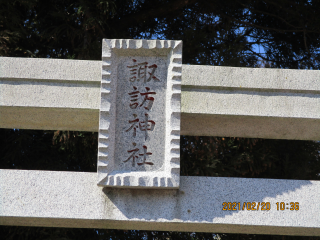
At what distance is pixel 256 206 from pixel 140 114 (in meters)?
1.11

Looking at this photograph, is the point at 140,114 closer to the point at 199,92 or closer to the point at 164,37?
the point at 199,92

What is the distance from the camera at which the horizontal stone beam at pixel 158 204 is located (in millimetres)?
2625

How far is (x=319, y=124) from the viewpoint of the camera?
9.86 feet

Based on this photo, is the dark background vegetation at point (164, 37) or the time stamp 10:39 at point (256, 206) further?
the dark background vegetation at point (164, 37)

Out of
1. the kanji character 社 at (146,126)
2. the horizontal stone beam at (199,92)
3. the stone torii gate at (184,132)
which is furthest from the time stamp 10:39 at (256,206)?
the kanji character 社 at (146,126)

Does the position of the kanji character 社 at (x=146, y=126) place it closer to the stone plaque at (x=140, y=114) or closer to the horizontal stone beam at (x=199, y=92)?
the stone plaque at (x=140, y=114)

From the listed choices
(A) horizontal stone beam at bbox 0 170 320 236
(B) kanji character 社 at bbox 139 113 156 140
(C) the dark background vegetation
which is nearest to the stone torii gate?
(A) horizontal stone beam at bbox 0 170 320 236

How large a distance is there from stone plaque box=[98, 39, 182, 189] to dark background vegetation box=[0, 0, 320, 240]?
178 cm

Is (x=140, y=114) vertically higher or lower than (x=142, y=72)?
lower

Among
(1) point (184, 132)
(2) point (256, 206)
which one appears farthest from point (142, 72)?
(2) point (256, 206)

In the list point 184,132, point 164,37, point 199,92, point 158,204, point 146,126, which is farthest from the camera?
point 164,37

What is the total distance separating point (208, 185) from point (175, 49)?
1079mm

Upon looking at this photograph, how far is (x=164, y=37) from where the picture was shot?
5676mm

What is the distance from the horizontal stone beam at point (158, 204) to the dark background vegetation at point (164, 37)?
1.81m
